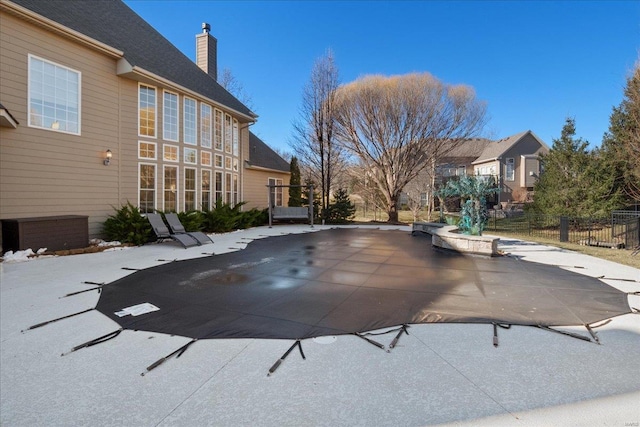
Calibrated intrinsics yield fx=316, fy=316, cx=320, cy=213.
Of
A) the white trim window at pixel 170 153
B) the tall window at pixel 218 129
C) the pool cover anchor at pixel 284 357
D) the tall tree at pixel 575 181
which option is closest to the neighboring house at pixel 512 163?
the tall tree at pixel 575 181

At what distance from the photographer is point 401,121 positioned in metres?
17.0

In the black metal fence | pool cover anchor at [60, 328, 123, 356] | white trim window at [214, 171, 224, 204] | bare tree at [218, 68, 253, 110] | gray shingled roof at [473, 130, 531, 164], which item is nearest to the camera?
pool cover anchor at [60, 328, 123, 356]

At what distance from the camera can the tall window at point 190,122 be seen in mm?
12133

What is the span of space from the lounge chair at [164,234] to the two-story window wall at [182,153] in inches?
59.7

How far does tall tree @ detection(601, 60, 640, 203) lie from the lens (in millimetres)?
12812

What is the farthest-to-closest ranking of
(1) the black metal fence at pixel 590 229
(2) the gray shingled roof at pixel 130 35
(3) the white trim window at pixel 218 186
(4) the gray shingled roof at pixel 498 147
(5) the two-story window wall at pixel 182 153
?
(4) the gray shingled roof at pixel 498 147 → (3) the white trim window at pixel 218 186 → (5) the two-story window wall at pixel 182 153 → (1) the black metal fence at pixel 590 229 → (2) the gray shingled roof at pixel 130 35

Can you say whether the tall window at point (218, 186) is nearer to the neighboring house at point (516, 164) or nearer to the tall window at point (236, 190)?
the tall window at point (236, 190)

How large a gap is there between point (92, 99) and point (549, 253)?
44.2 feet

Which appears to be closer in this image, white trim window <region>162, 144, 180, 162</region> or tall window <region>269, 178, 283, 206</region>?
white trim window <region>162, 144, 180, 162</region>

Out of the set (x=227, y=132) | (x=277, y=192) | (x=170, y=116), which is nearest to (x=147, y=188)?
(x=170, y=116)

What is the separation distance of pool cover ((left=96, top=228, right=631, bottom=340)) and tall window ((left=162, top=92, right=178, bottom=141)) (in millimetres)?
6456

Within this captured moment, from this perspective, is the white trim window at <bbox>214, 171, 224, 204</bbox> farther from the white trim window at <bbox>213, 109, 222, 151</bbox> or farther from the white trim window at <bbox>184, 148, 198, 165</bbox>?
the white trim window at <bbox>184, 148, 198, 165</bbox>

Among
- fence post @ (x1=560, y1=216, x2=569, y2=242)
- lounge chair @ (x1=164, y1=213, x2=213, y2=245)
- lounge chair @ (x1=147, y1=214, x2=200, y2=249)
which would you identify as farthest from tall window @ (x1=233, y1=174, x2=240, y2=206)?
fence post @ (x1=560, y1=216, x2=569, y2=242)

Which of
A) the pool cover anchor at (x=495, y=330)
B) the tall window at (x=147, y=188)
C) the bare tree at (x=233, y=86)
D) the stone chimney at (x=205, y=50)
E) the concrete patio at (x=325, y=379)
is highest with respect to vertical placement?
the bare tree at (x=233, y=86)
